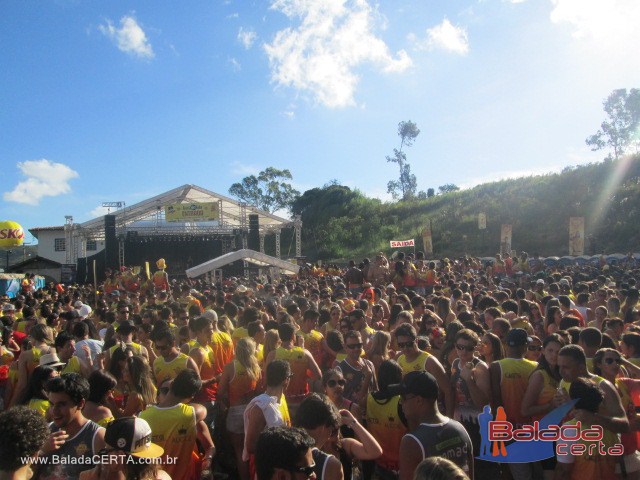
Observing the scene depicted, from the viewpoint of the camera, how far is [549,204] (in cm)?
3578

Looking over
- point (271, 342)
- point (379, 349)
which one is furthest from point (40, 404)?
point (379, 349)

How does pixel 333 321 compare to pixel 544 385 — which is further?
pixel 333 321

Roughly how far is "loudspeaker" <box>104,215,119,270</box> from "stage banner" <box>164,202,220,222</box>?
107 inches

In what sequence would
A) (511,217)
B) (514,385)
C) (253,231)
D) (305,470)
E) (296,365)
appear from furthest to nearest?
(511,217) < (253,231) < (296,365) < (514,385) < (305,470)

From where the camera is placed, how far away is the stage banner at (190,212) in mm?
25984

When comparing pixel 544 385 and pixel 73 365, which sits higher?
pixel 73 365

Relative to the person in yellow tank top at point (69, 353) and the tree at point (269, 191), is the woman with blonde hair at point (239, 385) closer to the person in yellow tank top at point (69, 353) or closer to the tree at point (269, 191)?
the person in yellow tank top at point (69, 353)

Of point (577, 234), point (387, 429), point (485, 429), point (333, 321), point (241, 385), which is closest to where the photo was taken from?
point (387, 429)

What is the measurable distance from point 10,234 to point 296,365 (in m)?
31.6

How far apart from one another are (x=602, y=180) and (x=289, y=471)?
38975 mm

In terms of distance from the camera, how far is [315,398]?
2.66 m

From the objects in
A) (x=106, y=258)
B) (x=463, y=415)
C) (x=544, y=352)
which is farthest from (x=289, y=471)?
(x=106, y=258)

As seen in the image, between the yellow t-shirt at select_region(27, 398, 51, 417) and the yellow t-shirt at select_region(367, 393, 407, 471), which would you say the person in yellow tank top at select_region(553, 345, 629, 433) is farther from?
the yellow t-shirt at select_region(27, 398, 51, 417)

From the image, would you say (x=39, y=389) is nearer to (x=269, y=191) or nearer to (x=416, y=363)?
(x=416, y=363)
